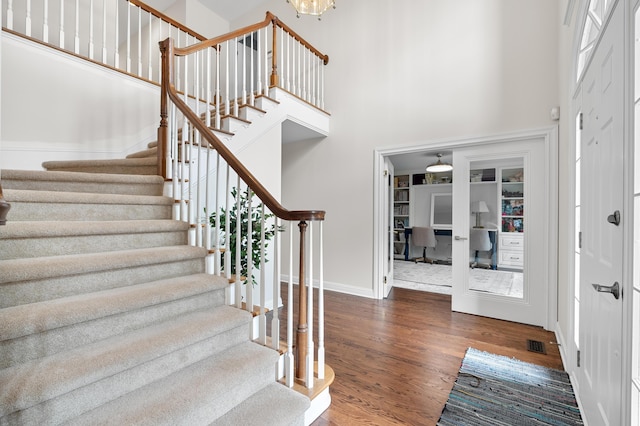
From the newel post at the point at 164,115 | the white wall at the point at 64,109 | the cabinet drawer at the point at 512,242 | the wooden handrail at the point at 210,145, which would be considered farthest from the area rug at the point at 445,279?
the white wall at the point at 64,109

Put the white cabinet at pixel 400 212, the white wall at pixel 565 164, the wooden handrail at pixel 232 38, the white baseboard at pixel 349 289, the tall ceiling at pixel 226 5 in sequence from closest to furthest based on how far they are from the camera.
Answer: the white wall at pixel 565 164 → the wooden handrail at pixel 232 38 → the white baseboard at pixel 349 289 → the tall ceiling at pixel 226 5 → the white cabinet at pixel 400 212

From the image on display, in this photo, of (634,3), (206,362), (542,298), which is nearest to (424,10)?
(634,3)

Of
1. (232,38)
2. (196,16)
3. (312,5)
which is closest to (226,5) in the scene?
(196,16)

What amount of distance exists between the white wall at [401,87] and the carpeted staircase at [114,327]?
7.93 feet

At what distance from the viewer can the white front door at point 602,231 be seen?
3.80 feet

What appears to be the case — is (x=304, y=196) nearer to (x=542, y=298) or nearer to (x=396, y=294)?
(x=396, y=294)

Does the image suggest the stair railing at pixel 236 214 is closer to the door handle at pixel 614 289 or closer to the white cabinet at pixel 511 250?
the door handle at pixel 614 289

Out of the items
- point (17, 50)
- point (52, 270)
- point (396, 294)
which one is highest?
point (17, 50)

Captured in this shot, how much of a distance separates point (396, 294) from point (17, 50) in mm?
4917

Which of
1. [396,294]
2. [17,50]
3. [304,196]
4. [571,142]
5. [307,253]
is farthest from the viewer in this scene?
[304,196]

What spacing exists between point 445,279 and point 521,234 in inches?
83.4

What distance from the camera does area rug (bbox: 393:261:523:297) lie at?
10.6ft

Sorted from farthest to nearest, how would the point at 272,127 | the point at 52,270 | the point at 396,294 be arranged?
the point at 396,294
the point at 272,127
the point at 52,270

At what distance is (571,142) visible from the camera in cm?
213
